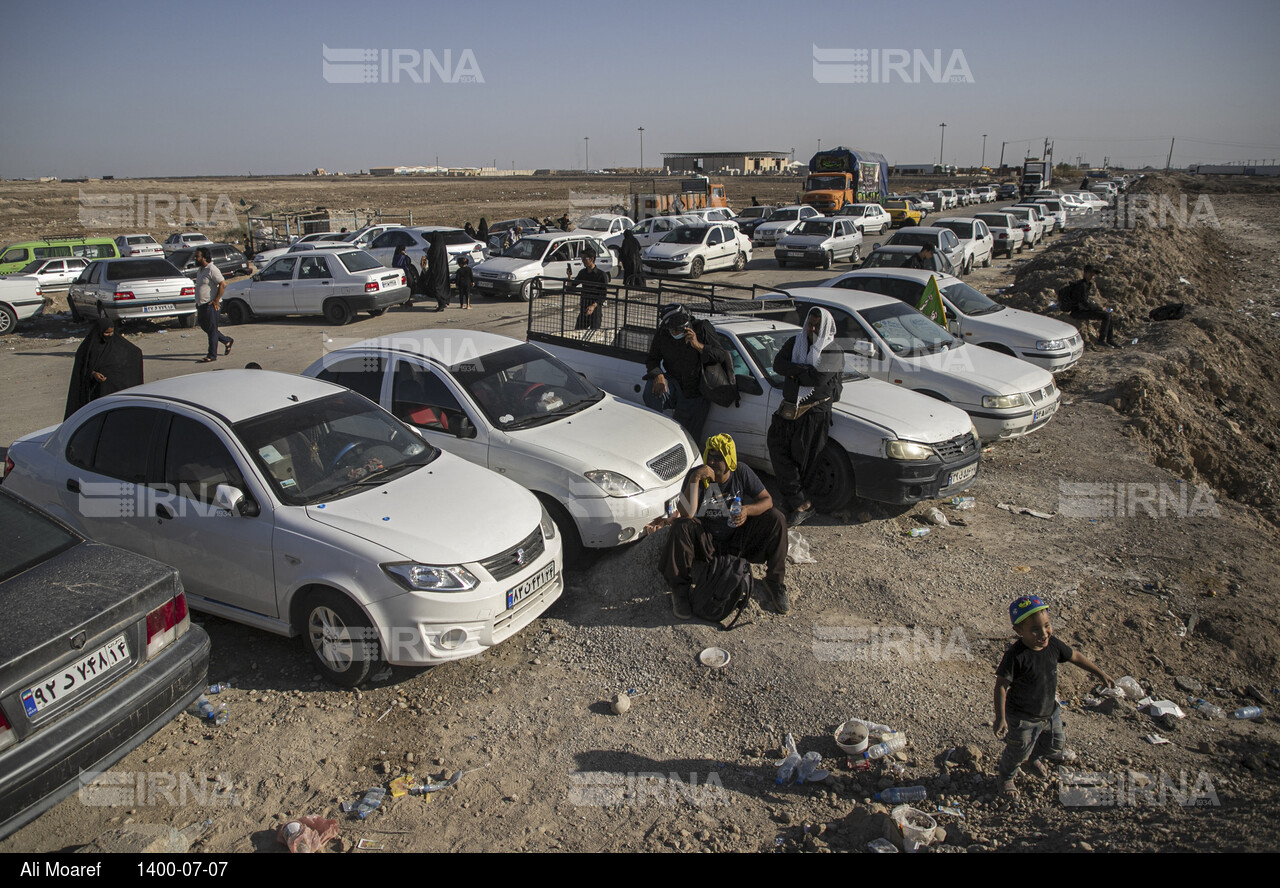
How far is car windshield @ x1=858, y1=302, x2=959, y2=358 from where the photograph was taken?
28.0ft

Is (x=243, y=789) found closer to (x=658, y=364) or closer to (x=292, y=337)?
(x=658, y=364)

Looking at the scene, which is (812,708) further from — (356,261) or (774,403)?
(356,261)

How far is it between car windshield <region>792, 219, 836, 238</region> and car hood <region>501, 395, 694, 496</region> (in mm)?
20389

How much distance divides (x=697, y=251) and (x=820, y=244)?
421 centimetres

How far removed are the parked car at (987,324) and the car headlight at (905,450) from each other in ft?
A: 14.7

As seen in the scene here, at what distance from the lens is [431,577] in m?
4.38

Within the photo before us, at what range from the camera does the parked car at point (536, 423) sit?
226 inches

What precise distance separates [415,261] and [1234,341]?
1939cm

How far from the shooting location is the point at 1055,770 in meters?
3.85

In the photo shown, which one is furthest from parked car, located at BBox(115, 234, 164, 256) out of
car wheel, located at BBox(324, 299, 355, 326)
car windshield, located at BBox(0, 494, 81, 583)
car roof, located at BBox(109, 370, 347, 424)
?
car windshield, located at BBox(0, 494, 81, 583)

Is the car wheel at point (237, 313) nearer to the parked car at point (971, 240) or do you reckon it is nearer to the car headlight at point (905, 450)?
the car headlight at point (905, 450)

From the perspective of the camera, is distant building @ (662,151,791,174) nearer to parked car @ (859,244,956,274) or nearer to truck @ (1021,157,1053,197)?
truck @ (1021,157,1053,197)

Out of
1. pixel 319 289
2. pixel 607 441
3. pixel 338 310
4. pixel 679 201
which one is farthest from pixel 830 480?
pixel 679 201

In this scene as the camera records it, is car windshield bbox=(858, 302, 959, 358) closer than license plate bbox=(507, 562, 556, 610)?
No
